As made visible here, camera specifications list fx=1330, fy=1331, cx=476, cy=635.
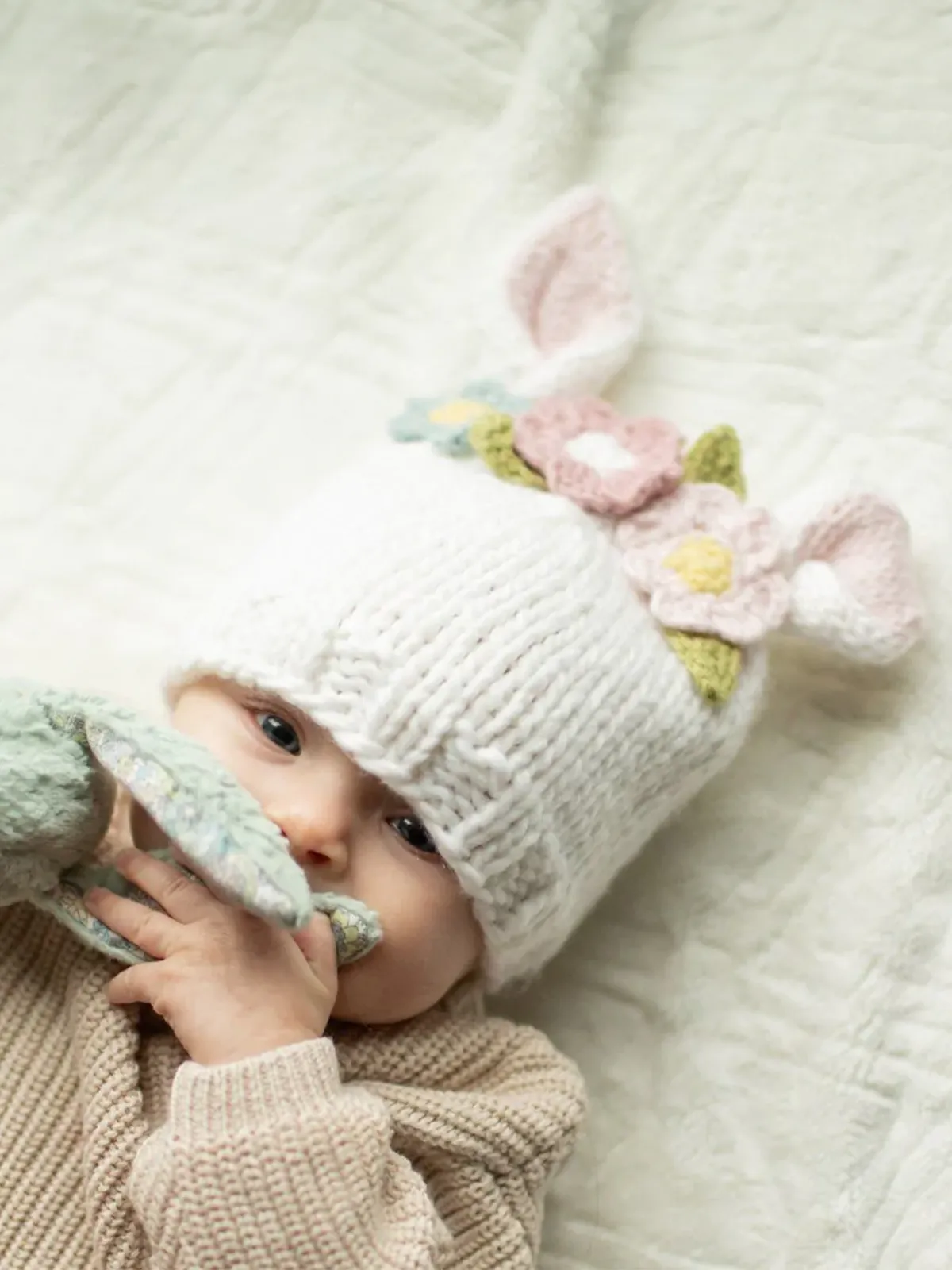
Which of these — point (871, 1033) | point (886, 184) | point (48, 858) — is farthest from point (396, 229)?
point (871, 1033)

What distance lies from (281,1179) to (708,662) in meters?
0.41

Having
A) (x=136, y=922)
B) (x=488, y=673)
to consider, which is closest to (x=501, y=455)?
(x=488, y=673)

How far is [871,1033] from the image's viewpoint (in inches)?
38.2

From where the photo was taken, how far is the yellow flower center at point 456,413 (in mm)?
963

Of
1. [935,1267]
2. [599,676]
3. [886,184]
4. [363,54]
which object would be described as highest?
[886,184]

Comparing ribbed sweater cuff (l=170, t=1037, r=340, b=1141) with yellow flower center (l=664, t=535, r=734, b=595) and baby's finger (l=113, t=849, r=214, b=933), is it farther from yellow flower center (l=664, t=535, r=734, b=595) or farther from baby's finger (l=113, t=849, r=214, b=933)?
yellow flower center (l=664, t=535, r=734, b=595)

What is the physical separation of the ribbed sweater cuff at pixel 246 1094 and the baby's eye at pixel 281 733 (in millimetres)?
182

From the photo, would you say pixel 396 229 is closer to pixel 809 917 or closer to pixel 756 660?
pixel 756 660

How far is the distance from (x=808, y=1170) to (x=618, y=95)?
35.9 inches

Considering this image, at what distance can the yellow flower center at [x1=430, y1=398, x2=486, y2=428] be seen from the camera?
3.16ft

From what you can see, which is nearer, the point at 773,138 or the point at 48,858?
the point at 48,858

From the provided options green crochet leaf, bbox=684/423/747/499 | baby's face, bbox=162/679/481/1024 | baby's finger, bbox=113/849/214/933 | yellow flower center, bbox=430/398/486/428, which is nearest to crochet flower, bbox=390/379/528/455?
yellow flower center, bbox=430/398/486/428

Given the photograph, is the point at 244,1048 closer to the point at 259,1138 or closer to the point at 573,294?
the point at 259,1138

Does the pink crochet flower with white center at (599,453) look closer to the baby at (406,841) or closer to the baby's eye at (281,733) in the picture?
the baby at (406,841)
